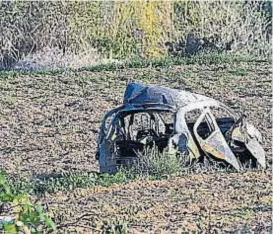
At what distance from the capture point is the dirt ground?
823 centimetres

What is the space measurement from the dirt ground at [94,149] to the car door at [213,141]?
1.34 ft

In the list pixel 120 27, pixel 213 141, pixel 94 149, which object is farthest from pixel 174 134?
pixel 120 27

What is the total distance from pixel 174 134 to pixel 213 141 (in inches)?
18.2

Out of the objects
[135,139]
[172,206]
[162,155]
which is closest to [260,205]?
[172,206]

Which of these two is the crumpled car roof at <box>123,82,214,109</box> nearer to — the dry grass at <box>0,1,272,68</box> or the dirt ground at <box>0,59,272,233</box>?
the dirt ground at <box>0,59,272,233</box>

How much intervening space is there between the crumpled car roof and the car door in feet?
0.84

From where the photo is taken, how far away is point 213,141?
1091 centimetres

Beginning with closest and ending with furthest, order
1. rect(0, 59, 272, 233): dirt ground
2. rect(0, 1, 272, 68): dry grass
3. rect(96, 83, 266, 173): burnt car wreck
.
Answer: rect(0, 59, 272, 233): dirt ground → rect(96, 83, 266, 173): burnt car wreck → rect(0, 1, 272, 68): dry grass

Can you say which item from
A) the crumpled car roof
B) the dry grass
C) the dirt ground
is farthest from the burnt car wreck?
the dry grass

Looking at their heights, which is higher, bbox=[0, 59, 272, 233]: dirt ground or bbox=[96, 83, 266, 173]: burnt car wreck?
bbox=[96, 83, 266, 173]: burnt car wreck

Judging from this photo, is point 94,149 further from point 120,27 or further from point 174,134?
point 120,27

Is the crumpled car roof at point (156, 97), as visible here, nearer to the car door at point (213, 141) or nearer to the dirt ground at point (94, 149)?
the car door at point (213, 141)

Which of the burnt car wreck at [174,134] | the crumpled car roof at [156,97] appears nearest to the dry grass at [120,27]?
the burnt car wreck at [174,134]

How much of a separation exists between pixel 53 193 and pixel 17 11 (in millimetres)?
13625
